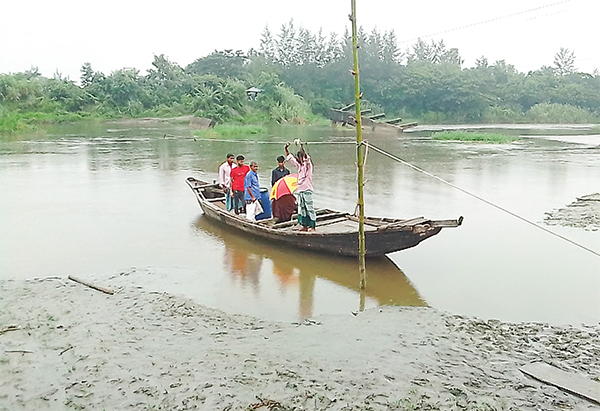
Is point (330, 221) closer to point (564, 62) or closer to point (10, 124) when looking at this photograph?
point (10, 124)

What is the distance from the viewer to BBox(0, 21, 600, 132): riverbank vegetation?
1711 inches

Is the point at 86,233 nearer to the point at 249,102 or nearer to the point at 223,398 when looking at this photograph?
the point at 223,398

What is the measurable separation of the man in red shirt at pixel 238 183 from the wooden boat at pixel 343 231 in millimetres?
340

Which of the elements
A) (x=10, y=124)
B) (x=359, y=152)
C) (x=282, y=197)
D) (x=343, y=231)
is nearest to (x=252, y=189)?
(x=282, y=197)

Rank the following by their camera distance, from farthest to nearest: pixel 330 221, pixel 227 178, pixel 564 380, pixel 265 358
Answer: pixel 227 178 < pixel 330 221 < pixel 265 358 < pixel 564 380

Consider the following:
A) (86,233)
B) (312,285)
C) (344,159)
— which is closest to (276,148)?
(344,159)

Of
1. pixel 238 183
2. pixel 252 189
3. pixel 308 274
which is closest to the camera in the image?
pixel 308 274

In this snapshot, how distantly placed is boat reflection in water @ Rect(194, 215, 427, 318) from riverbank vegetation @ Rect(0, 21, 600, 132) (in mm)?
29683

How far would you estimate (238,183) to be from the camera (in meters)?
9.50

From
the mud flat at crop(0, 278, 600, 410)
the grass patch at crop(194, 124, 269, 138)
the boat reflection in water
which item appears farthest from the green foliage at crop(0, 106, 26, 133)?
the mud flat at crop(0, 278, 600, 410)

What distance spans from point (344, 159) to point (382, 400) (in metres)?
17.6

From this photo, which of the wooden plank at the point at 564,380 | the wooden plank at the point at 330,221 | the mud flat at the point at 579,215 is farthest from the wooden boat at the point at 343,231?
the mud flat at the point at 579,215

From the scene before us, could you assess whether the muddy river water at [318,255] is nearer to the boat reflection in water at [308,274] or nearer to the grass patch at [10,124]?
the boat reflection in water at [308,274]

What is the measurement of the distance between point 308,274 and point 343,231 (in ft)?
2.53
